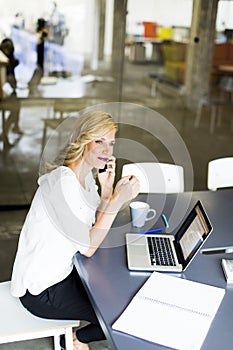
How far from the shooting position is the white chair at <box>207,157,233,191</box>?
3086 mm

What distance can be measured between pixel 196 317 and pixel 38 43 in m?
2.86

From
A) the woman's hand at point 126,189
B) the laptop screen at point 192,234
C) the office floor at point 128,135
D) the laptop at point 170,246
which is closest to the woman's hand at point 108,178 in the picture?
the woman's hand at point 126,189

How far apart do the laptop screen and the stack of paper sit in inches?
4.6

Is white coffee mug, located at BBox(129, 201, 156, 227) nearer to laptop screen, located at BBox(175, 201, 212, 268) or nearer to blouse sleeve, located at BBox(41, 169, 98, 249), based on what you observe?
laptop screen, located at BBox(175, 201, 212, 268)

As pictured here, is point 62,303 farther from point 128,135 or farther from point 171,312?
point 128,135

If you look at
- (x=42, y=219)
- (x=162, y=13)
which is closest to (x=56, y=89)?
(x=162, y=13)

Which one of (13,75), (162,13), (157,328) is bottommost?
(157,328)

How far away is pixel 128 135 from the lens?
4.54 metres

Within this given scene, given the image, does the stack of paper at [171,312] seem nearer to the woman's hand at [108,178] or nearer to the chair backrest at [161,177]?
the woman's hand at [108,178]

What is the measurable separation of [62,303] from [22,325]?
169 millimetres

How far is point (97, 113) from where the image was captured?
2.09 m

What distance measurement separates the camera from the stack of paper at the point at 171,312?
1571mm

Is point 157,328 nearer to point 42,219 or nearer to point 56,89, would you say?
point 42,219

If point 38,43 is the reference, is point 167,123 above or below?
below
